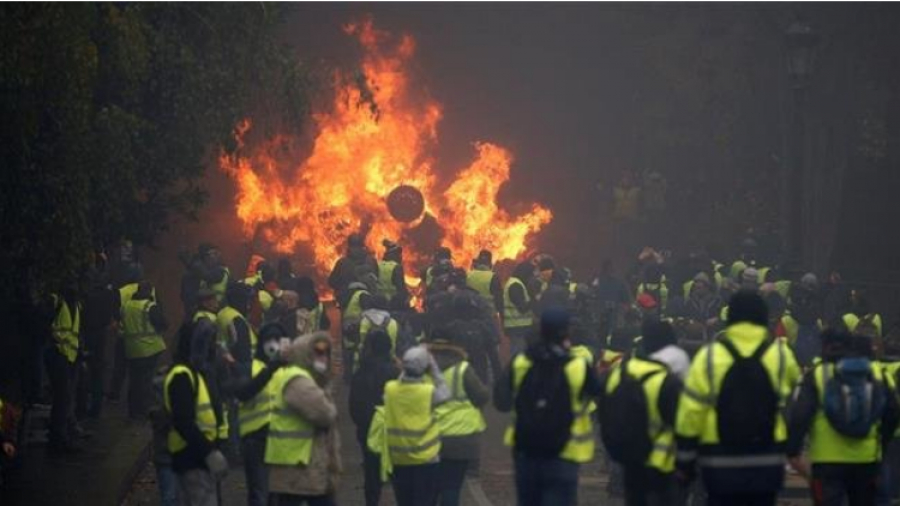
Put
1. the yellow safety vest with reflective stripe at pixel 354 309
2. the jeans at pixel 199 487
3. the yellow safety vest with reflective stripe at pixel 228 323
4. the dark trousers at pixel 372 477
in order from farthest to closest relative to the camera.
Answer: the yellow safety vest with reflective stripe at pixel 354 309 → the yellow safety vest with reflective stripe at pixel 228 323 → the dark trousers at pixel 372 477 → the jeans at pixel 199 487

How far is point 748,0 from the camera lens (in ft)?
107

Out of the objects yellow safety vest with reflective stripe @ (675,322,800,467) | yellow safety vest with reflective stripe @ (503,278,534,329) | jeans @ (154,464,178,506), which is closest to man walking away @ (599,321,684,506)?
yellow safety vest with reflective stripe @ (675,322,800,467)

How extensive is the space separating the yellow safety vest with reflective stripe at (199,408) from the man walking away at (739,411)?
338 centimetres

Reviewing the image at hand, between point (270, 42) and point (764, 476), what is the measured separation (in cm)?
1231

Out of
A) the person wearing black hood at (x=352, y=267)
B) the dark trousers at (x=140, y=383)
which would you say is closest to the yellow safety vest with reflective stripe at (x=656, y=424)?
the dark trousers at (x=140, y=383)

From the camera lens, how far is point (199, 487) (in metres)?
12.2

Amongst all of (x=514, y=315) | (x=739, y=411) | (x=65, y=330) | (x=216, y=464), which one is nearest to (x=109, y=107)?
(x=65, y=330)

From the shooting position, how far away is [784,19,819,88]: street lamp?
891 inches

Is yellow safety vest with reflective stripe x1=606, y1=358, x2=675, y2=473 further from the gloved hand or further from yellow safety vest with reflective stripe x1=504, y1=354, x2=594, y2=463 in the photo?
the gloved hand

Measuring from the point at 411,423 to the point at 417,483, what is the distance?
0.56m

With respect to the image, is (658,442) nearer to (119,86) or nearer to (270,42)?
(119,86)

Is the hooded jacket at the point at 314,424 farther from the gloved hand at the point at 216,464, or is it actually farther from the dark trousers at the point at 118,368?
the dark trousers at the point at 118,368

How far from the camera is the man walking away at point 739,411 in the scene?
1043 cm

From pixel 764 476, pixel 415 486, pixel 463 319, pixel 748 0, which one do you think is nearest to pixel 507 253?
pixel 748 0
